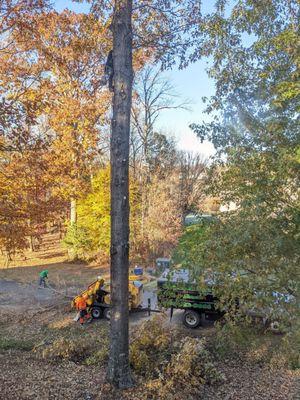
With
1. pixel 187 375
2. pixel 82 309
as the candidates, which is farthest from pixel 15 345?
pixel 187 375

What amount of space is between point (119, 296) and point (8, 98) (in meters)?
6.34

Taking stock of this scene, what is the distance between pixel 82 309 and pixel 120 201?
7684mm

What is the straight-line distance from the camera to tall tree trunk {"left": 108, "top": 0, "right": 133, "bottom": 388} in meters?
6.73

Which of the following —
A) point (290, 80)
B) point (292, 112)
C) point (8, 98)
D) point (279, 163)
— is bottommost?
point (279, 163)

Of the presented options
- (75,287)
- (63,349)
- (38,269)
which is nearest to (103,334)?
(63,349)

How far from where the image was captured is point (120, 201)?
6.76 meters

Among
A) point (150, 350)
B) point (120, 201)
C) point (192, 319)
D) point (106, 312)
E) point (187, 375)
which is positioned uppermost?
point (120, 201)

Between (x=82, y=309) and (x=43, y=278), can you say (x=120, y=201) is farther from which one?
(x=43, y=278)

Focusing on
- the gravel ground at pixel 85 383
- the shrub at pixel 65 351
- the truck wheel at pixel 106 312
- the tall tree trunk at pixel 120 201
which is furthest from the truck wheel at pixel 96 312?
the tall tree trunk at pixel 120 201

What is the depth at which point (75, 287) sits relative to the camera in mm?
18141

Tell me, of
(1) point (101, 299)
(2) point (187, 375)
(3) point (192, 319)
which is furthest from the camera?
(1) point (101, 299)

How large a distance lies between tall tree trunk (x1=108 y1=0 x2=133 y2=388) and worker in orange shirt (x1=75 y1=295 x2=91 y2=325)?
20.9ft

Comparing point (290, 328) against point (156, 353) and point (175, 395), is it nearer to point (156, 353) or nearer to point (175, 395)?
point (175, 395)

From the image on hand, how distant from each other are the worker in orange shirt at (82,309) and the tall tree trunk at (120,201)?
6356 millimetres
